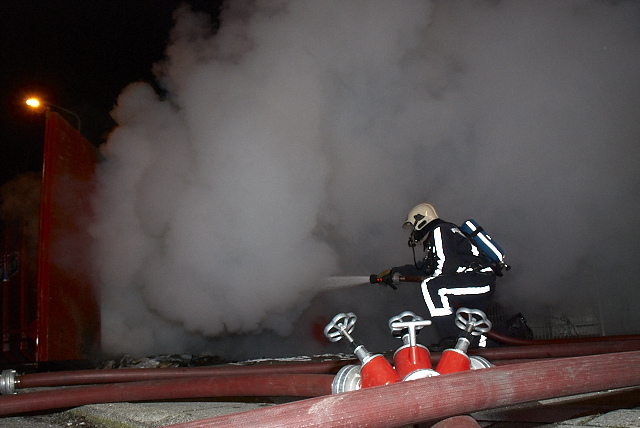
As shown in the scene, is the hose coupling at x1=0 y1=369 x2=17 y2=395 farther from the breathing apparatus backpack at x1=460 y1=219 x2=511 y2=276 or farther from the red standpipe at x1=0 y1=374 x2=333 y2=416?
the breathing apparatus backpack at x1=460 y1=219 x2=511 y2=276

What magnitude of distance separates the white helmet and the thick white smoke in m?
0.78

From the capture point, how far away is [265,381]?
180 centimetres

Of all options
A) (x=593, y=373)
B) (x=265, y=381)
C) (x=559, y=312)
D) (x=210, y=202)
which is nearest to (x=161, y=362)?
(x=210, y=202)

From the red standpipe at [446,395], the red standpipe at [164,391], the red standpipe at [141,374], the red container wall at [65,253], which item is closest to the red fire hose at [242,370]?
the red standpipe at [141,374]

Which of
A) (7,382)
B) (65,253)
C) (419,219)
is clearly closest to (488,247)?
(419,219)

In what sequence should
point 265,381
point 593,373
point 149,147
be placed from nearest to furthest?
point 593,373, point 265,381, point 149,147

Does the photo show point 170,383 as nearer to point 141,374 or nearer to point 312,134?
point 141,374

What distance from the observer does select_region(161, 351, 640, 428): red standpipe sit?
36.5 inches

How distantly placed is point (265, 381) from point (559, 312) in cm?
574

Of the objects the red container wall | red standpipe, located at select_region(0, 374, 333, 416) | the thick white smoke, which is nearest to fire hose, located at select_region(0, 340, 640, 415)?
red standpipe, located at select_region(0, 374, 333, 416)

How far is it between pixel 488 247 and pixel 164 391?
2.25 meters

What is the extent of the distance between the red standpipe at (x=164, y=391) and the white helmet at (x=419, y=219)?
2045 millimetres

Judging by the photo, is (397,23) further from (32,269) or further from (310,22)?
(32,269)

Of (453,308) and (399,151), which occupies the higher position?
(399,151)
